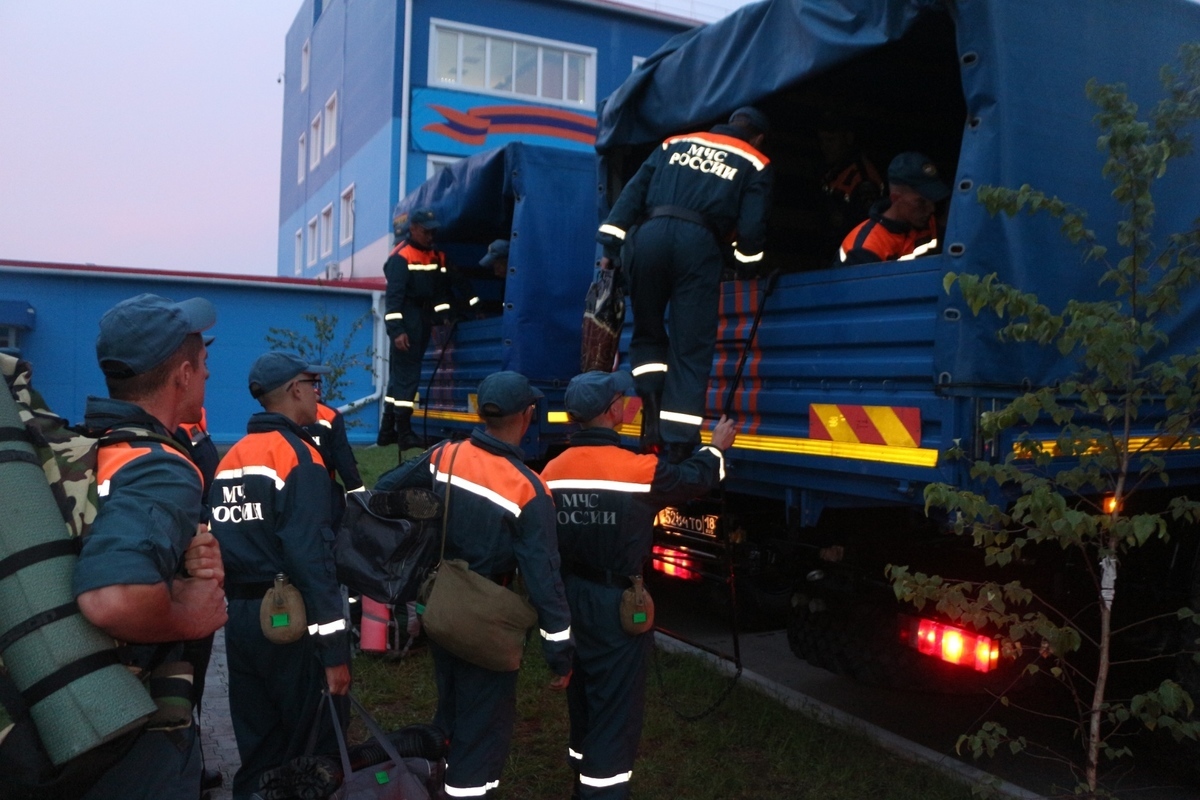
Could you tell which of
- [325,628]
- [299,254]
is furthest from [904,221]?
[299,254]

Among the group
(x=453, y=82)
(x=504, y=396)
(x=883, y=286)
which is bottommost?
(x=504, y=396)

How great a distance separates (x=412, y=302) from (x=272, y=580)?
14.8 ft

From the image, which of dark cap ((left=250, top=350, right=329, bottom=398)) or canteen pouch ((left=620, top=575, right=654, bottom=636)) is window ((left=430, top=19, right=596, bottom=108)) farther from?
canteen pouch ((left=620, top=575, right=654, bottom=636))

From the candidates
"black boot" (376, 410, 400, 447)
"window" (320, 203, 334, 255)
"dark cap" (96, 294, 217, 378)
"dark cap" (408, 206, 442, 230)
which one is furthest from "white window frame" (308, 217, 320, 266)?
"dark cap" (96, 294, 217, 378)

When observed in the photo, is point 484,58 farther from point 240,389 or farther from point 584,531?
point 584,531

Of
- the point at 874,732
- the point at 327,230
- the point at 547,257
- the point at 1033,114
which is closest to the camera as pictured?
the point at 1033,114

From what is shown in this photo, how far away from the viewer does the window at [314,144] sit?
28203 millimetres

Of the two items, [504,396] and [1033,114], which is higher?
[1033,114]

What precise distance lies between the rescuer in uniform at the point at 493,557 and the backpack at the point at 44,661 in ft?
5.61

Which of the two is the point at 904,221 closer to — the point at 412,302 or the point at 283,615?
the point at 283,615

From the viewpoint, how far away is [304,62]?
30344mm

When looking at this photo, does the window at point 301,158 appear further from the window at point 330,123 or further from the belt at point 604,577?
the belt at point 604,577

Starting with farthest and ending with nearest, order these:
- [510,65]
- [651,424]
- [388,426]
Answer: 1. [510,65]
2. [388,426]
3. [651,424]

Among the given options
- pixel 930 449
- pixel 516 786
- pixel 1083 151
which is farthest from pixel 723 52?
pixel 516 786
